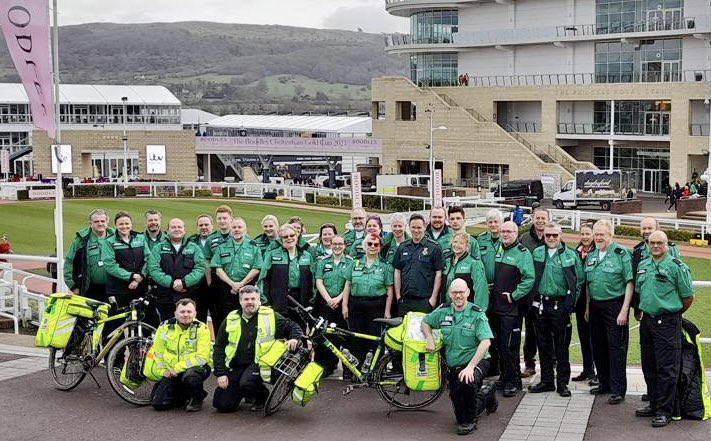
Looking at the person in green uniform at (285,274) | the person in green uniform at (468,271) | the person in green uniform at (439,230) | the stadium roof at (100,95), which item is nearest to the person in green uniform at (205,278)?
the person in green uniform at (285,274)

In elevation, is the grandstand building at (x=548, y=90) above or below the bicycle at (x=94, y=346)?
above

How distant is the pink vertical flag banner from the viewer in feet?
47.0

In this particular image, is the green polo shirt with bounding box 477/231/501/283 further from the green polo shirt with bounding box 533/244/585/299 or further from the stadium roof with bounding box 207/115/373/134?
the stadium roof with bounding box 207/115/373/134

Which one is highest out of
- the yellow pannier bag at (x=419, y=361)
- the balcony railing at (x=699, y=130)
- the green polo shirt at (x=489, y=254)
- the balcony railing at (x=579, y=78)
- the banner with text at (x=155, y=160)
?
the balcony railing at (x=579, y=78)

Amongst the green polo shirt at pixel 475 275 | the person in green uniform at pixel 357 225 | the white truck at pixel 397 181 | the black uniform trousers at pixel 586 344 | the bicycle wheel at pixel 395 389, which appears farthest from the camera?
the white truck at pixel 397 181

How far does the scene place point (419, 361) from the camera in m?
10.4

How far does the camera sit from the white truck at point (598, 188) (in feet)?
161

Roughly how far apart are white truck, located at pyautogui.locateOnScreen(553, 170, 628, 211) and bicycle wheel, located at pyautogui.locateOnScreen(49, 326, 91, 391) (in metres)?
40.2

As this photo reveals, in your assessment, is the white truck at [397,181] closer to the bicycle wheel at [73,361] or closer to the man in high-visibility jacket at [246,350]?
the bicycle wheel at [73,361]

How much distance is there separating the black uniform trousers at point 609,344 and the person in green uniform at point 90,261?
5.76 metres

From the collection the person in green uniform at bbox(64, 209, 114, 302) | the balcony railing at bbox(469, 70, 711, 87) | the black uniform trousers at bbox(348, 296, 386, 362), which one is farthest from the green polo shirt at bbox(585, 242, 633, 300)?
the balcony railing at bbox(469, 70, 711, 87)

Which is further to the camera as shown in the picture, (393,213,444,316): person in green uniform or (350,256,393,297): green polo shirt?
(350,256,393,297): green polo shirt

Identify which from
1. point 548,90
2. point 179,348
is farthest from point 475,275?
point 548,90

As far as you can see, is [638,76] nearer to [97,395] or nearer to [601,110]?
[601,110]
